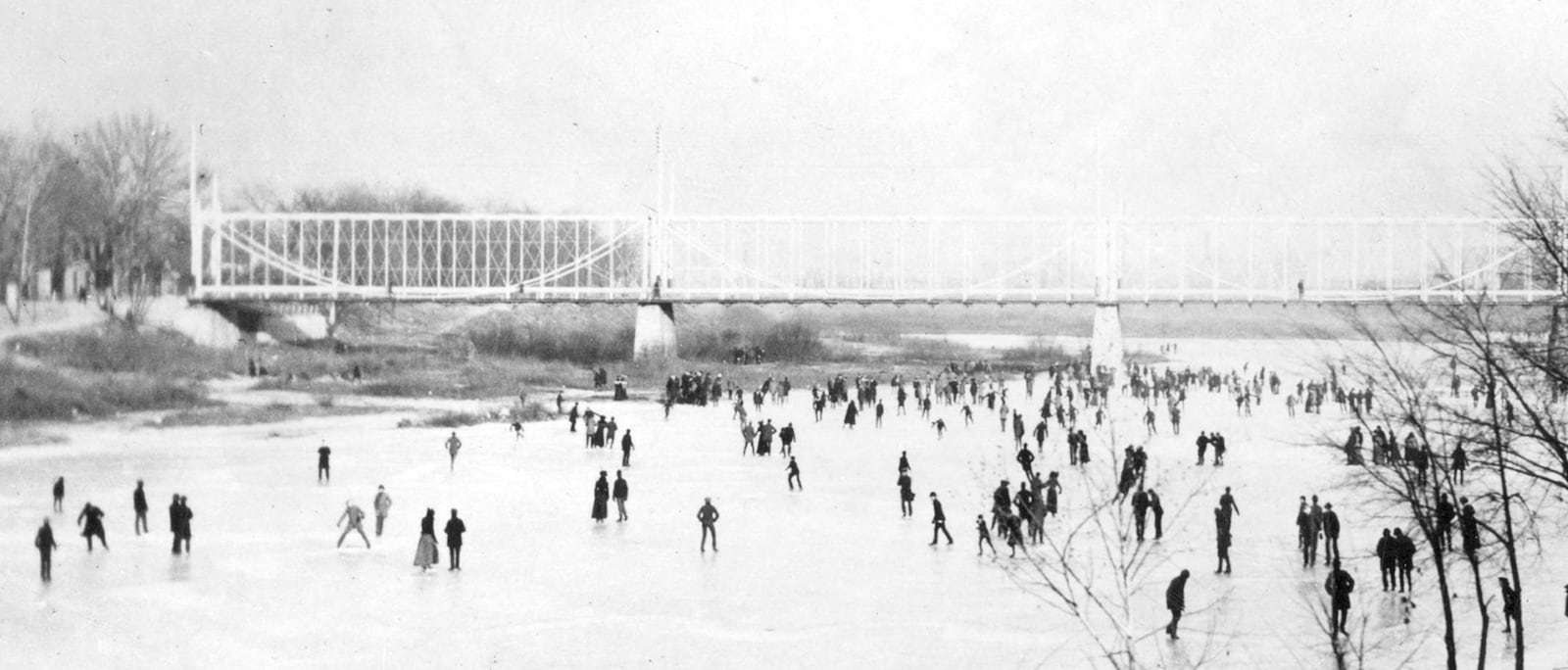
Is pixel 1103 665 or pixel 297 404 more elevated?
pixel 297 404

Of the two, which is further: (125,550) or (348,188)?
(348,188)

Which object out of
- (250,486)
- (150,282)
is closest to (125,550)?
(250,486)

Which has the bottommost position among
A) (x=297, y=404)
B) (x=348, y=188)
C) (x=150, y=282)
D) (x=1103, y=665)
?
(x=1103, y=665)

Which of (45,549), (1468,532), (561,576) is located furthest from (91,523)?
(1468,532)

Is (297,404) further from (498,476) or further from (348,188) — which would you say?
(348,188)

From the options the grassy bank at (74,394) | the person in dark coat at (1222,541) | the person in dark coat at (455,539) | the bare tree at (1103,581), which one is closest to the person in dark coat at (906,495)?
the bare tree at (1103,581)

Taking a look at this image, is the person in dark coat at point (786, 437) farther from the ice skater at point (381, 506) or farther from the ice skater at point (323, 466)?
the ice skater at point (381, 506)

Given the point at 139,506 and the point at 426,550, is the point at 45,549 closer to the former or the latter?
the point at 139,506
